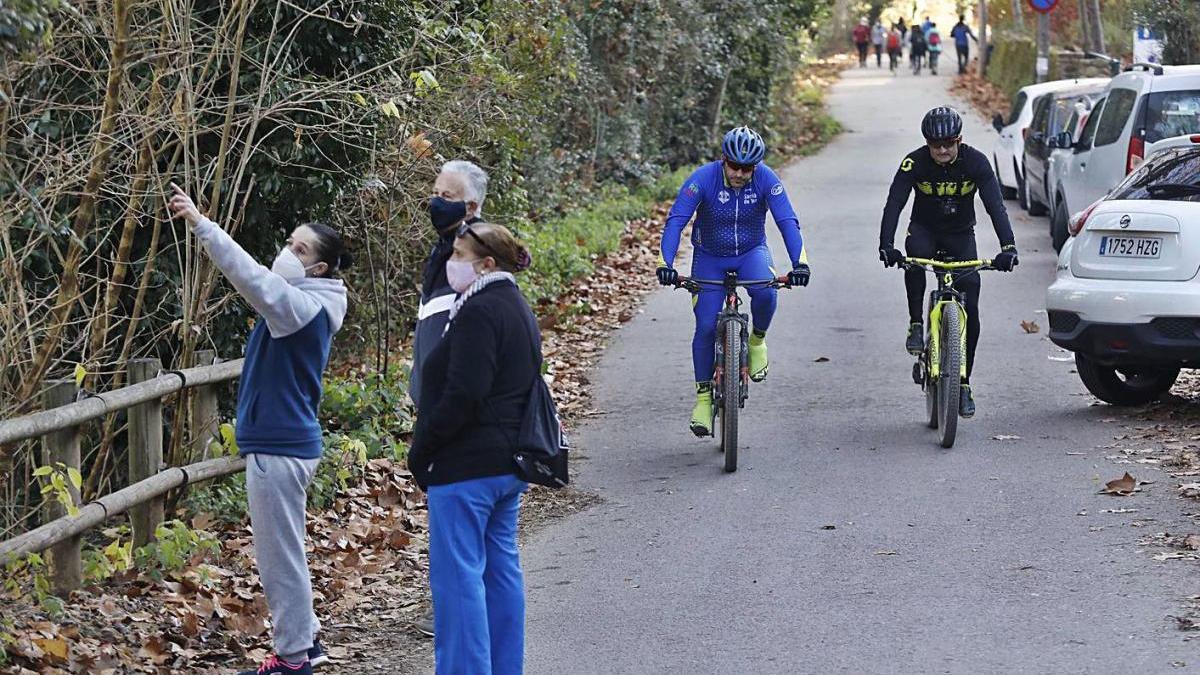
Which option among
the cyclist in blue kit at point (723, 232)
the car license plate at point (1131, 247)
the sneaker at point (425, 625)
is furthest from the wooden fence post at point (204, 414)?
the car license plate at point (1131, 247)

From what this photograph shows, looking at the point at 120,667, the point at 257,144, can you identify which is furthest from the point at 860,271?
the point at 120,667

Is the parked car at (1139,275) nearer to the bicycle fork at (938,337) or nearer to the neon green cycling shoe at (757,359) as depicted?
the bicycle fork at (938,337)

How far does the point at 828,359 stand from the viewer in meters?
14.2

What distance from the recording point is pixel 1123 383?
11.6 metres

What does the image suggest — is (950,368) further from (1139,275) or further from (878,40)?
(878,40)

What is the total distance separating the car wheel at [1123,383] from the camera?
11.5 metres

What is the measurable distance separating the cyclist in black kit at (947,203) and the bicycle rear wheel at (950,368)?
0.70 feet

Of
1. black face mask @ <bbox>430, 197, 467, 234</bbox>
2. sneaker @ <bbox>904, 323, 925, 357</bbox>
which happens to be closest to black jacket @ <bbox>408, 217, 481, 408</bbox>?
black face mask @ <bbox>430, 197, 467, 234</bbox>

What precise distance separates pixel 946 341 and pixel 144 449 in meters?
4.76

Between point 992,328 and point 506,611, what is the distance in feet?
34.0

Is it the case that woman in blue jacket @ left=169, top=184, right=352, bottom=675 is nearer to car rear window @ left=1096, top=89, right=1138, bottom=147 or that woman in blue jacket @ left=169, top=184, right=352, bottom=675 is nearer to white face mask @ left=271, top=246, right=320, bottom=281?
white face mask @ left=271, top=246, right=320, bottom=281

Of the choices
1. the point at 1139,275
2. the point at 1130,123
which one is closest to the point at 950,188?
the point at 1139,275

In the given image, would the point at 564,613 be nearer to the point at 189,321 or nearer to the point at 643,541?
the point at 643,541

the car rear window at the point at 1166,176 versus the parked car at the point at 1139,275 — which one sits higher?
the car rear window at the point at 1166,176
